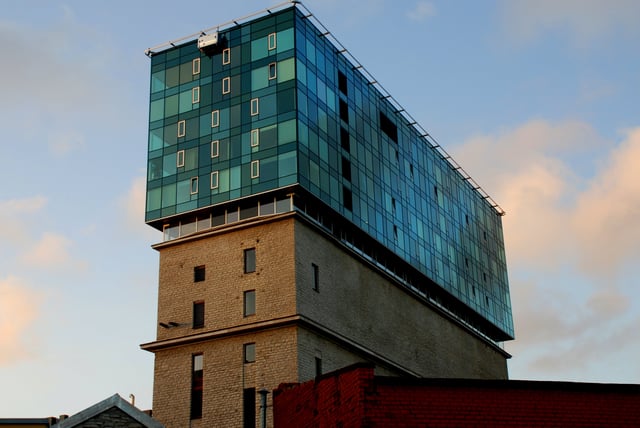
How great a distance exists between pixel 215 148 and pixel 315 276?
36.8 ft

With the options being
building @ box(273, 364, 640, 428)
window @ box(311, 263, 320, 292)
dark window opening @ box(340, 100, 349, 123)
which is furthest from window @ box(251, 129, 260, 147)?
building @ box(273, 364, 640, 428)

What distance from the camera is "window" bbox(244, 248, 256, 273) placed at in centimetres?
5756

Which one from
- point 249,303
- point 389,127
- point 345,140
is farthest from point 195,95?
point 389,127

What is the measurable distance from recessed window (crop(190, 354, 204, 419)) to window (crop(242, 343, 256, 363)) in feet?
10.4

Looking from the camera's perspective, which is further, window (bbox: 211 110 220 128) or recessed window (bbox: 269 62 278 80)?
A: window (bbox: 211 110 220 128)

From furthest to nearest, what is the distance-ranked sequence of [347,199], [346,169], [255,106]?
[346,169]
[347,199]
[255,106]

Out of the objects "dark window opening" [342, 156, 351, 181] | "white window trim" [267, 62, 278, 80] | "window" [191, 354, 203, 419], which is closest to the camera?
"window" [191, 354, 203, 419]

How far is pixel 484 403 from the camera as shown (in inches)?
1099

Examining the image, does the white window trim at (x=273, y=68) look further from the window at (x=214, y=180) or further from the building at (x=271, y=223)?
the window at (x=214, y=180)

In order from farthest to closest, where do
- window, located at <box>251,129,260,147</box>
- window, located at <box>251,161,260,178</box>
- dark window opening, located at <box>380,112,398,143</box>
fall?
dark window opening, located at <box>380,112,398,143</box>
window, located at <box>251,129,260,147</box>
window, located at <box>251,161,260,178</box>

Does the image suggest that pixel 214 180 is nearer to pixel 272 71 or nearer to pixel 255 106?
pixel 255 106

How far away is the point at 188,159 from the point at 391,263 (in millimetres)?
17625

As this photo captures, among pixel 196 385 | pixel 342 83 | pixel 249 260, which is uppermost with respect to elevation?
pixel 342 83

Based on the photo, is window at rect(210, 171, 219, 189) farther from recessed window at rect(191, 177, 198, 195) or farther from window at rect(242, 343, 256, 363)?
window at rect(242, 343, 256, 363)
